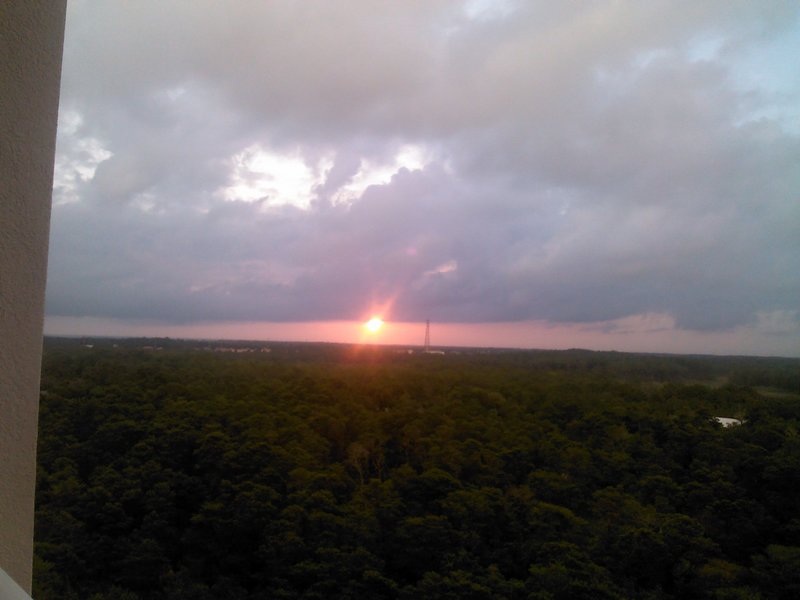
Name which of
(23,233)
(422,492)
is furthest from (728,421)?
(23,233)

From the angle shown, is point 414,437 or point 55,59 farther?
point 414,437

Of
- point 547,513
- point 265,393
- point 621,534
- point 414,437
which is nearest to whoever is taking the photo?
point 621,534

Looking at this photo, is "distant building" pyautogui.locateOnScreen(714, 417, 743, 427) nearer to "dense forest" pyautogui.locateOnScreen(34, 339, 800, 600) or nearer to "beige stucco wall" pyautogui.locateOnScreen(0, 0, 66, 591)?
"dense forest" pyautogui.locateOnScreen(34, 339, 800, 600)

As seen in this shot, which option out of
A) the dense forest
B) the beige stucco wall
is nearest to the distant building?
the dense forest

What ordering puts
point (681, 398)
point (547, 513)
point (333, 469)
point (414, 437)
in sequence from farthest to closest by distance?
1. point (414, 437)
2. point (333, 469)
3. point (681, 398)
4. point (547, 513)

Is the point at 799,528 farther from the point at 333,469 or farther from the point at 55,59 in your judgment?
the point at 55,59

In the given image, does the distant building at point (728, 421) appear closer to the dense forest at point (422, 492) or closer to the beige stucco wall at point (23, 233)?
the dense forest at point (422, 492)

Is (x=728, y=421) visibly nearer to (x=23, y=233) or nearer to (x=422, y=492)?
(x=422, y=492)

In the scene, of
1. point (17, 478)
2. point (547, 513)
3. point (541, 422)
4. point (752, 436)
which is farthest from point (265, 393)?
point (17, 478)
